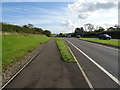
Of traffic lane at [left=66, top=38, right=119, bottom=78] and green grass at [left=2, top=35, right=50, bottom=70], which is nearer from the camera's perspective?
traffic lane at [left=66, top=38, right=119, bottom=78]

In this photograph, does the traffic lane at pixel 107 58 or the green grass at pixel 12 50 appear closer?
the traffic lane at pixel 107 58

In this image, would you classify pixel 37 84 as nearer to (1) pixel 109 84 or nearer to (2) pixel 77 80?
(2) pixel 77 80

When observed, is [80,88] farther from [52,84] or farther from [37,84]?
[37,84]

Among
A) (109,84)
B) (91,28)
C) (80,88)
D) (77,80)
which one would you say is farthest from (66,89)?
(91,28)

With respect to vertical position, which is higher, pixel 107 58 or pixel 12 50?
pixel 12 50

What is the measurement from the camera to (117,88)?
5.38 m

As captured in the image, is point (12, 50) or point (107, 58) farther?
point (12, 50)

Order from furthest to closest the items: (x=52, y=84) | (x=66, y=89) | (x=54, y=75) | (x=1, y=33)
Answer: (x=1, y=33)
(x=54, y=75)
(x=52, y=84)
(x=66, y=89)

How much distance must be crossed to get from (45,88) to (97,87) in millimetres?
1839

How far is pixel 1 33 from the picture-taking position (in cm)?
2589

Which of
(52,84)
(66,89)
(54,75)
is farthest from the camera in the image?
(54,75)

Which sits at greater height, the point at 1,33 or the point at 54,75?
the point at 1,33

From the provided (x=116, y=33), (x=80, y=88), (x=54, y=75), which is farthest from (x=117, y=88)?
(x=116, y=33)

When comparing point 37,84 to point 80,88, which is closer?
point 80,88
